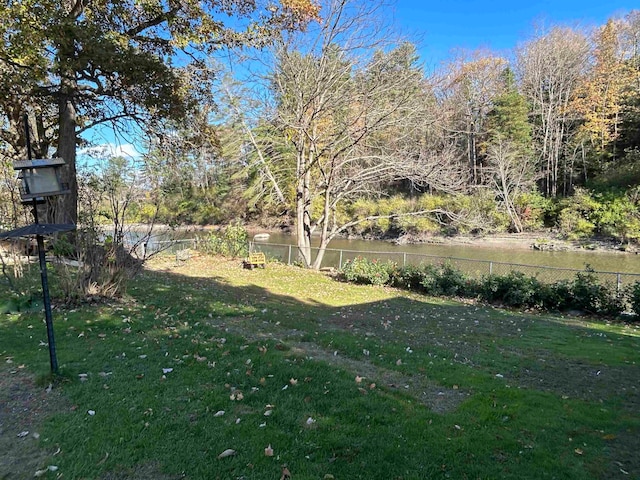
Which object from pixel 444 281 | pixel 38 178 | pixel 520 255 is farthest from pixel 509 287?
pixel 520 255

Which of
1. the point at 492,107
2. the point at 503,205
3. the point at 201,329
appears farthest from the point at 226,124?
the point at 492,107

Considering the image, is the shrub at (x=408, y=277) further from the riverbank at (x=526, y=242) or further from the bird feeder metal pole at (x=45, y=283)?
the riverbank at (x=526, y=242)

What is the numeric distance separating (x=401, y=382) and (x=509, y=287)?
8.26 m

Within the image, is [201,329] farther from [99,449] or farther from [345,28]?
[345,28]

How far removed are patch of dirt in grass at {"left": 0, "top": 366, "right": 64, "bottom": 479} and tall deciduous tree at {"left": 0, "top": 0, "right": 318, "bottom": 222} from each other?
12.6ft

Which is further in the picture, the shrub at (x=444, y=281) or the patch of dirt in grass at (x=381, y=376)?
the shrub at (x=444, y=281)

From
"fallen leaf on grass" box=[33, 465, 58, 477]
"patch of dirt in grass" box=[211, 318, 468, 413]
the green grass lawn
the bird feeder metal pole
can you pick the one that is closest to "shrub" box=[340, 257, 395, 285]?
the green grass lawn

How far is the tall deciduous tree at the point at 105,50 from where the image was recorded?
7598 mm

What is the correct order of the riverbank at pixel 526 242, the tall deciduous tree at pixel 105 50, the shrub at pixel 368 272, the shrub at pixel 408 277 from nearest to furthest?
1. the tall deciduous tree at pixel 105 50
2. the shrub at pixel 408 277
3. the shrub at pixel 368 272
4. the riverbank at pixel 526 242

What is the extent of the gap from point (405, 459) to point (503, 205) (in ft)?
108

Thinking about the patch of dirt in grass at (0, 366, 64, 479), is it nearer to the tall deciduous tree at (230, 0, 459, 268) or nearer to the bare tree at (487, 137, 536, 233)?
the tall deciduous tree at (230, 0, 459, 268)

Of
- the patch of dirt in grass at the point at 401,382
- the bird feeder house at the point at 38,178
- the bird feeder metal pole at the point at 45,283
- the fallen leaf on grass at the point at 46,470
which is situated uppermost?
the bird feeder house at the point at 38,178

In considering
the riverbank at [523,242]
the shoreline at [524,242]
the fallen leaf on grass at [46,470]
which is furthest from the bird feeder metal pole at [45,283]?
the riverbank at [523,242]

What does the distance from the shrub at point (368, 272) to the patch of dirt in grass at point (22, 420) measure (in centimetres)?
1065
